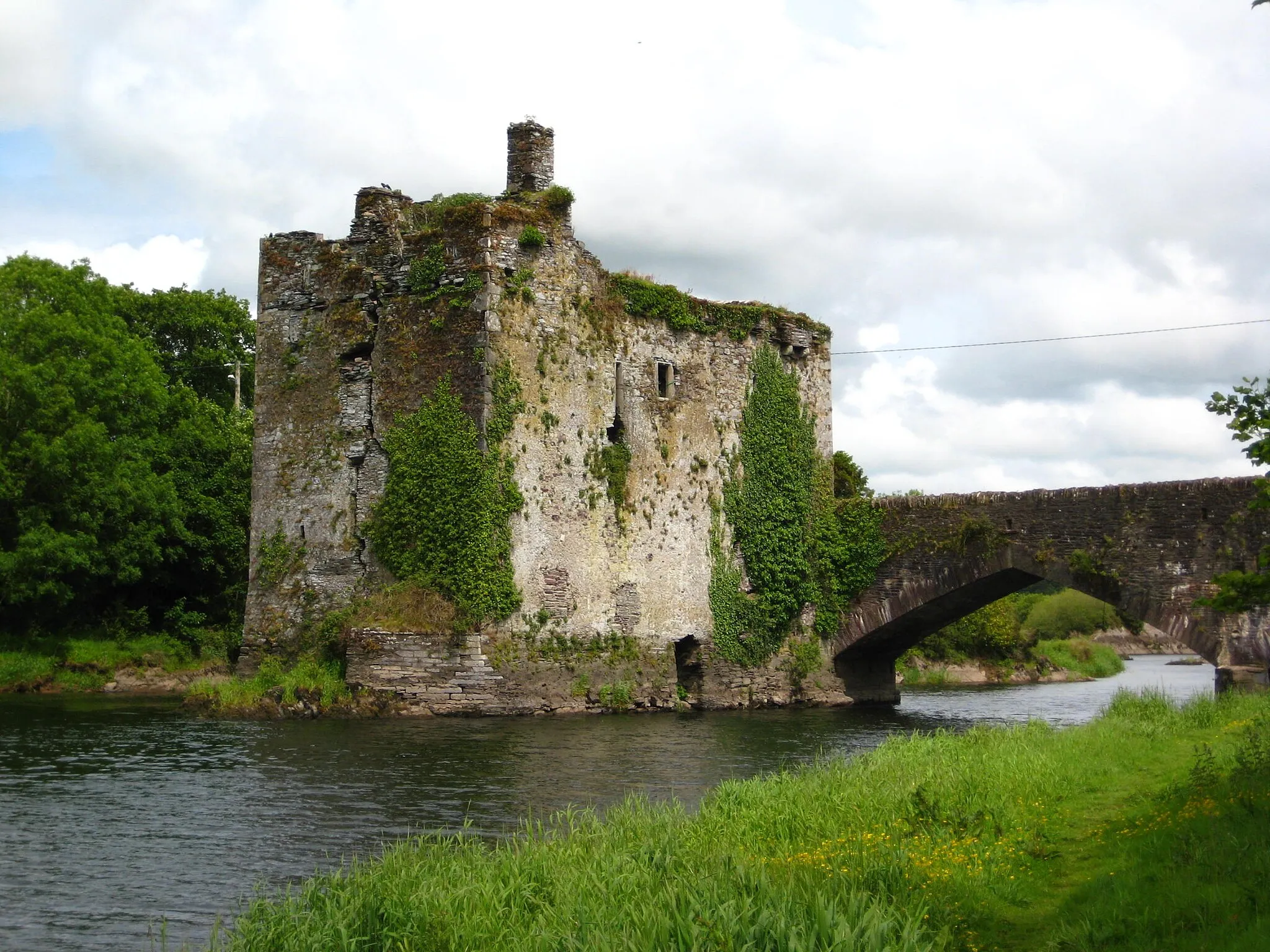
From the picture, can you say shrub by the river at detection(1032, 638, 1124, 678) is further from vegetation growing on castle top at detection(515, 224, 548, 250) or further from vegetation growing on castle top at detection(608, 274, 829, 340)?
vegetation growing on castle top at detection(515, 224, 548, 250)

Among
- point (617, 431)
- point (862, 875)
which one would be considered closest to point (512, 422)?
point (617, 431)

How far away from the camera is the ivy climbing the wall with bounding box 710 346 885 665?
3105 centimetres

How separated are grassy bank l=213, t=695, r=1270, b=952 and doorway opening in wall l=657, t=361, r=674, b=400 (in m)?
16.9

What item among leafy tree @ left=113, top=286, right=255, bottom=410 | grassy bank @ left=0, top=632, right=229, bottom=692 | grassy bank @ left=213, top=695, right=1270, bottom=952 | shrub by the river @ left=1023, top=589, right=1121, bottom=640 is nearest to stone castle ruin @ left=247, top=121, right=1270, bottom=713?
grassy bank @ left=0, top=632, right=229, bottom=692

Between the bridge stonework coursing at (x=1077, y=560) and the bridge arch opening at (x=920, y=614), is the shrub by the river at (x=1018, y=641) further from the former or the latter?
the bridge stonework coursing at (x=1077, y=560)

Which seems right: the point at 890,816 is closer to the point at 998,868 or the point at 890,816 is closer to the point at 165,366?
the point at 998,868

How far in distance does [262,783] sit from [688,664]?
14274 mm

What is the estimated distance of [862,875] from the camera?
9.28 metres

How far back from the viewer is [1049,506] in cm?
2853

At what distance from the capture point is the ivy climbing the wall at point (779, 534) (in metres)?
31.0

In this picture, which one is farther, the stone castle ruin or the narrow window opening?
the narrow window opening

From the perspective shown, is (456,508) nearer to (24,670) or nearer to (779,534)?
(779,534)

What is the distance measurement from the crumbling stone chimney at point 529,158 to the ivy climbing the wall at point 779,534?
668 centimetres

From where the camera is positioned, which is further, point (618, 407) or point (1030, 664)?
point (1030, 664)
